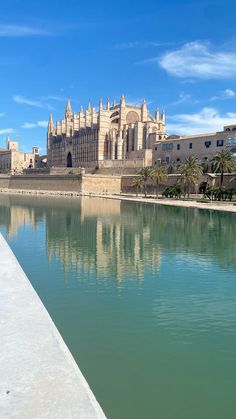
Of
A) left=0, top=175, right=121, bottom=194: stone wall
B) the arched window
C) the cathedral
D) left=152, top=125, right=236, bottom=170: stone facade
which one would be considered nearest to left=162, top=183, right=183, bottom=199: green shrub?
left=152, top=125, right=236, bottom=170: stone facade

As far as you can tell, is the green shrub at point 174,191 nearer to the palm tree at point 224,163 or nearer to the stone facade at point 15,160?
the palm tree at point 224,163

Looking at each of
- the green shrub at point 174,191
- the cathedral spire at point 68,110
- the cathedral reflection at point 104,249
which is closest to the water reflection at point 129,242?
the cathedral reflection at point 104,249

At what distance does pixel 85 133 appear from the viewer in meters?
93.5

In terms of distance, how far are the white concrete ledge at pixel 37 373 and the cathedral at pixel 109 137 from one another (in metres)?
69.7

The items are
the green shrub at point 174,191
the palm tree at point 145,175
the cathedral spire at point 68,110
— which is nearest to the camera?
the green shrub at point 174,191

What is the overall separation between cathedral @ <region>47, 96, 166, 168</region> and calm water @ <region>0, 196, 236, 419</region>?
59391 mm

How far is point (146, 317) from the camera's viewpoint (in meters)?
9.06

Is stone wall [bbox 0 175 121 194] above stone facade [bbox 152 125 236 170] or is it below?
below

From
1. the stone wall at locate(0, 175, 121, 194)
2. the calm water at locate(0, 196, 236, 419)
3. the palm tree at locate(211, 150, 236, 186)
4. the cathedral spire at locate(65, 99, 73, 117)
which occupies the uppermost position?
the cathedral spire at locate(65, 99, 73, 117)

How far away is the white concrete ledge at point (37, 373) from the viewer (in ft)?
13.0

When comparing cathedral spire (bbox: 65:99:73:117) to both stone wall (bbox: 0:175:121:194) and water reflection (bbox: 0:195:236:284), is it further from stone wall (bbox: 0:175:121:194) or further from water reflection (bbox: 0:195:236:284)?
water reflection (bbox: 0:195:236:284)

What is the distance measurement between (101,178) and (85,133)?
66.9 ft

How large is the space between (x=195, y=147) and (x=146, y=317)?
5930cm

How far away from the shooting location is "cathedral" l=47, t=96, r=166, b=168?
7888cm
